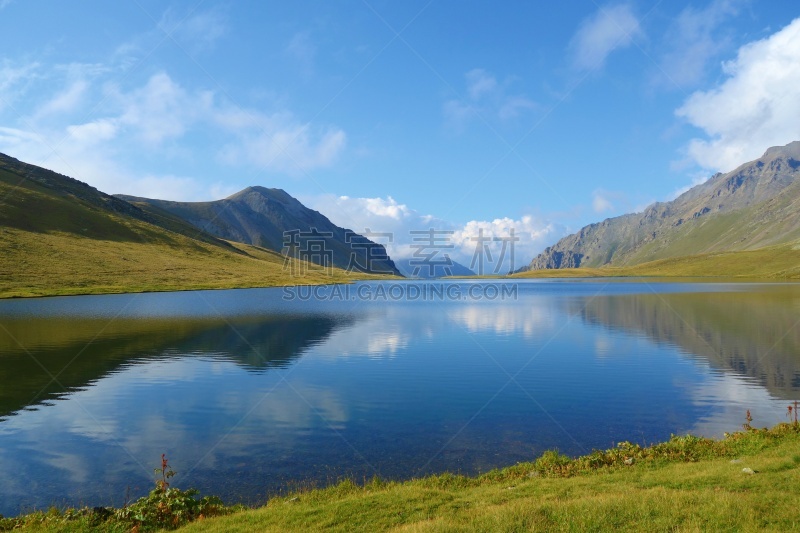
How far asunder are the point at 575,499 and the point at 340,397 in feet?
72.8

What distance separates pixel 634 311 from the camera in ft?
312

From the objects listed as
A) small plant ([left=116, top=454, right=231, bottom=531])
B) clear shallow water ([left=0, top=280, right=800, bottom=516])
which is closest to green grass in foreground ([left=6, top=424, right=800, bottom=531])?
small plant ([left=116, top=454, right=231, bottom=531])

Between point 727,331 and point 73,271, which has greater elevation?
point 73,271

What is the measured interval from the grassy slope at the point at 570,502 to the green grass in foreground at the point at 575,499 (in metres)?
0.03

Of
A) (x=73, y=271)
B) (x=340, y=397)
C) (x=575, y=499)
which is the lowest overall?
(x=340, y=397)

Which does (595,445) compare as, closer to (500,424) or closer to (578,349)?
(500,424)

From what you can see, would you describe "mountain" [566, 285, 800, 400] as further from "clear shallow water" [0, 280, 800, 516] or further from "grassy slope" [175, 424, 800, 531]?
"grassy slope" [175, 424, 800, 531]

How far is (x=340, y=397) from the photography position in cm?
3438

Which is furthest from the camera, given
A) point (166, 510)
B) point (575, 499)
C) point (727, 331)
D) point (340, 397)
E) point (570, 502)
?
point (727, 331)

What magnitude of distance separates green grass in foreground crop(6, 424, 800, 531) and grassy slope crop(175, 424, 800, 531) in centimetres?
3

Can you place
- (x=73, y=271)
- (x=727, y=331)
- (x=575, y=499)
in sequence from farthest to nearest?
1. (x=73, y=271)
2. (x=727, y=331)
3. (x=575, y=499)

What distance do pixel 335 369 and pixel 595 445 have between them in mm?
26030

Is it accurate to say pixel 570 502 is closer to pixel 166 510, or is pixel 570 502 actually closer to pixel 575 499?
pixel 575 499

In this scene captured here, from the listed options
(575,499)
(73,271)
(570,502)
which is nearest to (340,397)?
(575,499)
